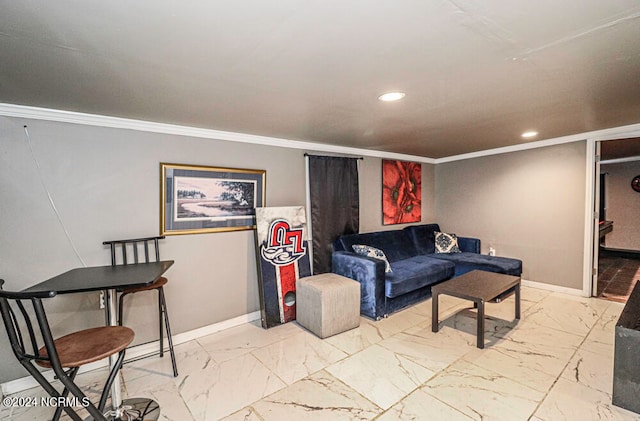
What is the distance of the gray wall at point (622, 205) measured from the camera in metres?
6.36

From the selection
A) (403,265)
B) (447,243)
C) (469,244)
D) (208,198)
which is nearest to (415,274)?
(403,265)

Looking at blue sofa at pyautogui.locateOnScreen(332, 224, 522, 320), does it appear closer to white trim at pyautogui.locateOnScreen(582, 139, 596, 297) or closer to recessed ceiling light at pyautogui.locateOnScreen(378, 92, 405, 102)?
white trim at pyautogui.locateOnScreen(582, 139, 596, 297)

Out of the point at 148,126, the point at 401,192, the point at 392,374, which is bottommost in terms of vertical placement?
the point at 392,374

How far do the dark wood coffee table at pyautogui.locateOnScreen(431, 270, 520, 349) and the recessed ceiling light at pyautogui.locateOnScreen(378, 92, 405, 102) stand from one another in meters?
1.90

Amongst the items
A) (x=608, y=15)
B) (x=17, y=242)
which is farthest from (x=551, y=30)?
(x=17, y=242)

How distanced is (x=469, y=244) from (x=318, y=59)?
425 cm

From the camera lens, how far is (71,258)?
2.37 meters

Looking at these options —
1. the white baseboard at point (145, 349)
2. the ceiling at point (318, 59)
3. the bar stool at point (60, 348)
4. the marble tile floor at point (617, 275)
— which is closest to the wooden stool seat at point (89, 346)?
the bar stool at point (60, 348)

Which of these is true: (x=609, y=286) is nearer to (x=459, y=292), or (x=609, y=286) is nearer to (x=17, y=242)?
(x=459, y=292)

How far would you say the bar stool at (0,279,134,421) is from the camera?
1276mm

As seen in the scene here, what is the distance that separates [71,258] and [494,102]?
12.1ft

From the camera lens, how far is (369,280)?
329cm

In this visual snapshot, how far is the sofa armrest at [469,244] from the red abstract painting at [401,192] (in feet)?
2.65

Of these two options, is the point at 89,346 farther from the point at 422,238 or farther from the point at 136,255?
the point at 422,238
